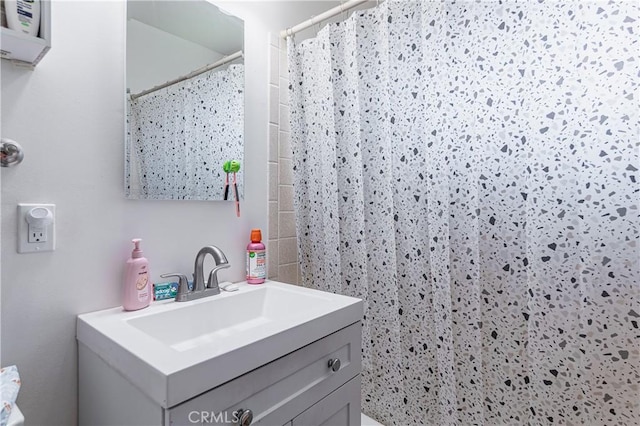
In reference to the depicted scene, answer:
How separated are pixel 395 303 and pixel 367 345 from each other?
→ 9.8 inches

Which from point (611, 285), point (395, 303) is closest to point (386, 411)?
point (395, 303)

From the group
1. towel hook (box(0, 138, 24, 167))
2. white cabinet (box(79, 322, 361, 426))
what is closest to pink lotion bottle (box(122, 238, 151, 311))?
white cabinet (box(79, 322, 361, 426))

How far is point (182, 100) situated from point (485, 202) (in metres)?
1.10

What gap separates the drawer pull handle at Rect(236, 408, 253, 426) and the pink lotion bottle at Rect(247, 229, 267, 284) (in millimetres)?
625

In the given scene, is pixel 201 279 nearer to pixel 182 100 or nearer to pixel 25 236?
pixel 25 236

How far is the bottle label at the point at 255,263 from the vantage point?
4.39ft

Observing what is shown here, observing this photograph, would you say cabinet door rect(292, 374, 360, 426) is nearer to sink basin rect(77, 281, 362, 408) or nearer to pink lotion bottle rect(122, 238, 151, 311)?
sink basin rect(77, 281, 362, 408)

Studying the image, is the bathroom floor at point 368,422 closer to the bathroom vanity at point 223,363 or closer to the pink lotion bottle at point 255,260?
the bathroom vanity at point 223,363

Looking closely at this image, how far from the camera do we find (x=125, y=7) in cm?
104

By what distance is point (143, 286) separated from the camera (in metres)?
1.02

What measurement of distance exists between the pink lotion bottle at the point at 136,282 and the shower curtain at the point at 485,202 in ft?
2.41

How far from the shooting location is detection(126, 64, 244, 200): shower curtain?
1.09 metres

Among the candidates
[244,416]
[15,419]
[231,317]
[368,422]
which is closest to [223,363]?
[244,416]

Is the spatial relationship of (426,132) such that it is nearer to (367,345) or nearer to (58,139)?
(367,345)
